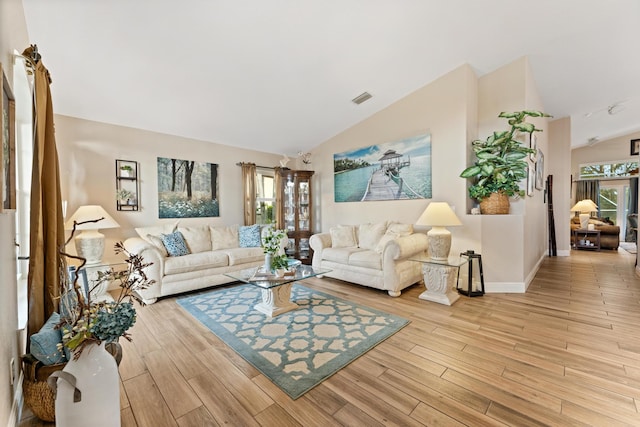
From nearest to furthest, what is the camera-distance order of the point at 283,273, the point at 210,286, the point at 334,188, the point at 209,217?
the point at 283,273 < the point at 210,286 < the point at 209,217 < the point at 334,188

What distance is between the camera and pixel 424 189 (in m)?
4.27

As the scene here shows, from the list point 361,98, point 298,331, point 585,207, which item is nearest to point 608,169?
point 585,207

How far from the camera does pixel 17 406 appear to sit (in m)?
1.50

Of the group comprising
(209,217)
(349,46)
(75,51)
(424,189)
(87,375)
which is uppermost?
(349,46)

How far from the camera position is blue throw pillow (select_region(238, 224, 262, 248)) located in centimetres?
457

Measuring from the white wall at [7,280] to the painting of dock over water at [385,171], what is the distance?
4341mm

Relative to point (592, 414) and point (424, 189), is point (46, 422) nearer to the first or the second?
point (592, 414)

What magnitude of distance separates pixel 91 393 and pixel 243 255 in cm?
291

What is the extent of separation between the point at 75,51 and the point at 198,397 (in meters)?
3.36

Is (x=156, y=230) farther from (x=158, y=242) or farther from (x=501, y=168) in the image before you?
(x=501, y=168)

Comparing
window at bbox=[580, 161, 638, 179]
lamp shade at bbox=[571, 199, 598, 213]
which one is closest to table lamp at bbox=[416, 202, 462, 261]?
lamp shade at bbox=[571, 199, 598, 213]

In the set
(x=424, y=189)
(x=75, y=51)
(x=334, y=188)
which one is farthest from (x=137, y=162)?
(x=424, y=189)

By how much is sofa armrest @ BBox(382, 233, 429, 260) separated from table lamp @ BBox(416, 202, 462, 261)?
29 cm

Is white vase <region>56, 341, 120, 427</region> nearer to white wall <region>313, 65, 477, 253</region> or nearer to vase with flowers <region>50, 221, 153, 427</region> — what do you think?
vase with flowers <region>50, 221, 153, 427</region>
